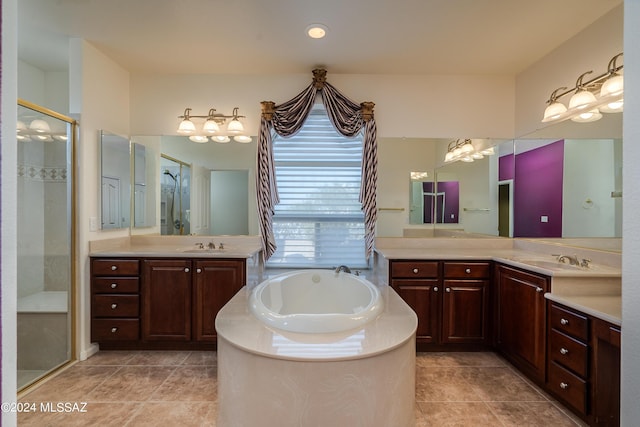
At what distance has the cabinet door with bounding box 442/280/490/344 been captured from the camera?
8.42 ft

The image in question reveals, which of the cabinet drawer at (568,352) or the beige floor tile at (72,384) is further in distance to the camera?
the beige floor tile at (72,384)

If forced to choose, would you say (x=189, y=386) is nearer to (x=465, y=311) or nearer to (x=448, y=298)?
(x=448, y=298)

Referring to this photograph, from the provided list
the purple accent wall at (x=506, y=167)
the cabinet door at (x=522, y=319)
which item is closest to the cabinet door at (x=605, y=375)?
the cabinet door at (x=522, y=319)

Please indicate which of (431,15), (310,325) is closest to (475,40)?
(431,15)

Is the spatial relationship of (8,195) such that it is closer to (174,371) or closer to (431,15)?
(174,371)

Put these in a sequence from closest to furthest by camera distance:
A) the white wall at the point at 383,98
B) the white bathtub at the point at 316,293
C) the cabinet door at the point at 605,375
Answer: the cabinet door at the point at 605,375, the white bathtub at the point at 316,293, the white wall at the point at 383,98

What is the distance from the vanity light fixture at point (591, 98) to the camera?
200cm

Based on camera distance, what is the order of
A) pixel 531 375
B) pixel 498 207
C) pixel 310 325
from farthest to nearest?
pixel 498 207 < pixel 531 375 < pixel 310 325

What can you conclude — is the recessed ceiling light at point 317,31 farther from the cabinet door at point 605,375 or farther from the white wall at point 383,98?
the cabinet door at point 605,375

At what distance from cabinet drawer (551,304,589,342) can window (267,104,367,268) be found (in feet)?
5.59

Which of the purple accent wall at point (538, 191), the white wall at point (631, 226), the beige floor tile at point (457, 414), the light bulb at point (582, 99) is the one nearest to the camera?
the white wall at point (631, 226)

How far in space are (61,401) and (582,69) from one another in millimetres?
4366

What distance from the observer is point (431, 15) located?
2.15 meters

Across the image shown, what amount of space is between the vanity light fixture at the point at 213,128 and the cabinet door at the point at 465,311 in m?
2.42
